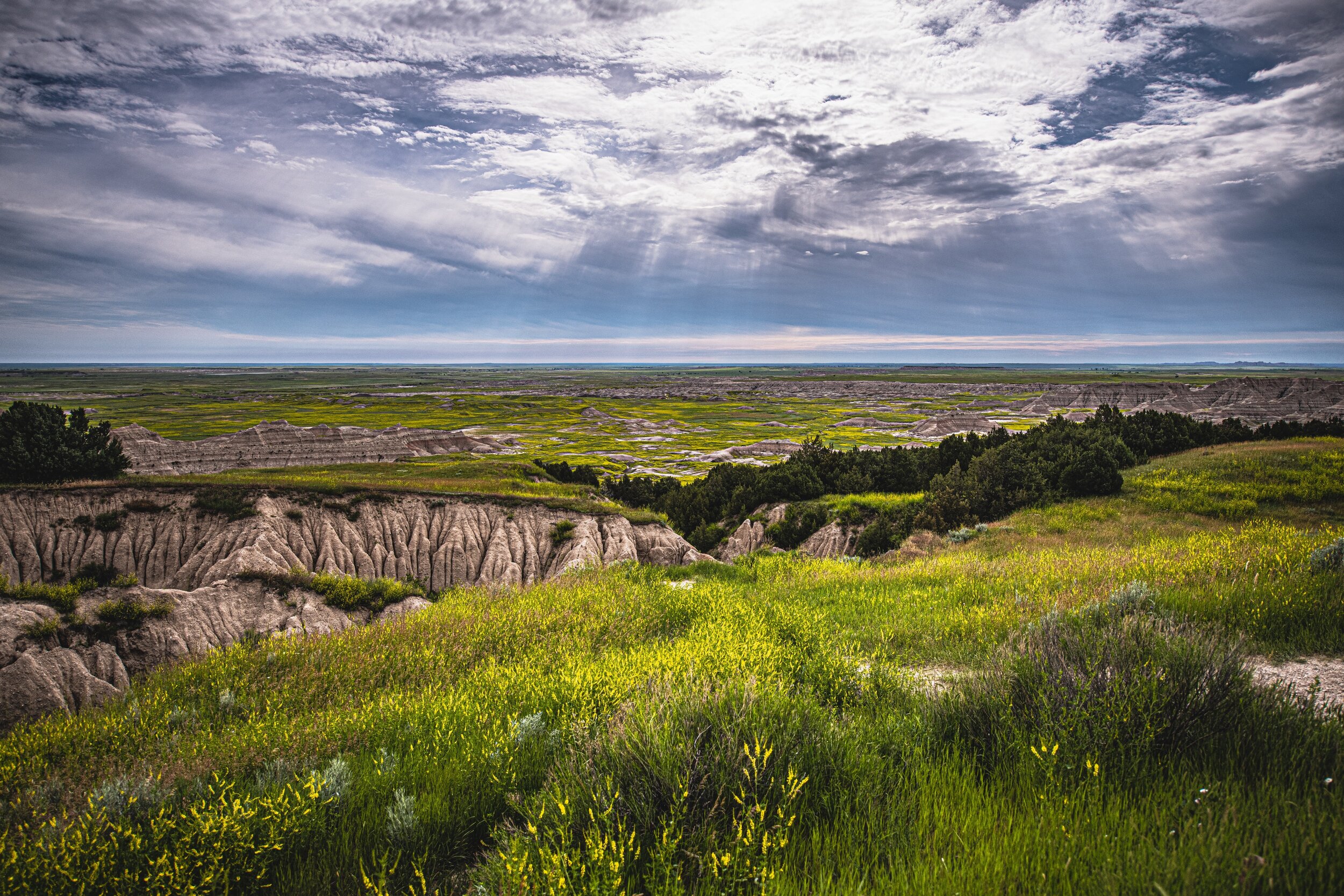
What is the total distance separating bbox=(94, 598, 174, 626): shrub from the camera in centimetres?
1611

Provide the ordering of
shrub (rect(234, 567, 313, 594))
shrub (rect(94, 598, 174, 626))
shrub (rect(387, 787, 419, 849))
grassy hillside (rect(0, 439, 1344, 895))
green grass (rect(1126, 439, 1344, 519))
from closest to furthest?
grassy hillside (rect(0, 439, 1344, 895)) < shrub (rect(387, 787, 419, 849)) < shrub (rect(94, 598, 174, 626)) < green grass (rect(1126, 439, 1344, 519)) < shrub (rect(234, 567, 313, 594))

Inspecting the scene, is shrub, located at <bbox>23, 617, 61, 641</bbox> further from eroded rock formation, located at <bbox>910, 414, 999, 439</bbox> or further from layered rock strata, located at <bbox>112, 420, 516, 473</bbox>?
eroded rock formation, located at <bbox>910, 414, 999, 439</bbox>

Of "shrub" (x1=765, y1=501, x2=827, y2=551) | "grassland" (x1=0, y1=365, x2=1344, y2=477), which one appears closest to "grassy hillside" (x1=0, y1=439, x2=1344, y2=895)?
"shrub" (x1=765, y1=501, x2=827, y2=551)

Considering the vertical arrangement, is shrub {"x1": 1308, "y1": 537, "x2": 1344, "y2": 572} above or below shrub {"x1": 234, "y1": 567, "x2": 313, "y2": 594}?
above

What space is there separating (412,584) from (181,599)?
28.5 ft

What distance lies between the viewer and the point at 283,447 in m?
71.6

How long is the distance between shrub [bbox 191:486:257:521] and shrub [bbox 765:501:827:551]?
30.5 metres

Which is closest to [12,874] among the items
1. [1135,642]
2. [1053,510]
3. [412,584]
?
[1135,642]

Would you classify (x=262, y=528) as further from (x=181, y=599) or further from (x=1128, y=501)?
(x=1128, y=501)

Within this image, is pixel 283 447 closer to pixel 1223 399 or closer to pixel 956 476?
pixel 956 476

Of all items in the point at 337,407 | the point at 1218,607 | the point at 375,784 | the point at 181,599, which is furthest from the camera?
the point at 337,407

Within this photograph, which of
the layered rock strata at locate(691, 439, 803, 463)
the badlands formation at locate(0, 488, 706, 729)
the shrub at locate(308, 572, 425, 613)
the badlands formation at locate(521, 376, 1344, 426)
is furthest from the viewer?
the badlands formation at locate(521, 376, 1344, 426)

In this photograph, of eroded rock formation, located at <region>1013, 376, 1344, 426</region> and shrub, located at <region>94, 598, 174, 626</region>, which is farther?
eroded rock formation, located at <region>1013, 376, 1344, 426</region>

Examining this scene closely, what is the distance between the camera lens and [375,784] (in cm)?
436
